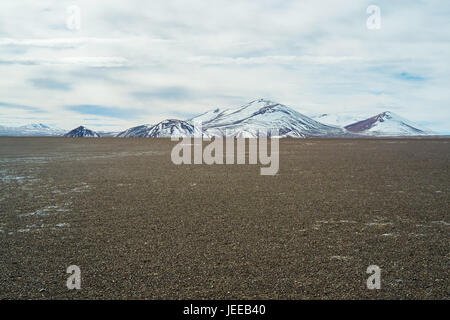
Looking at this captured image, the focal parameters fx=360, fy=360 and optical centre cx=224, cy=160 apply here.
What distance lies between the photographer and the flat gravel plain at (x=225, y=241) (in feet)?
21.5

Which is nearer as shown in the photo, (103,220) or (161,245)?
(161,245)

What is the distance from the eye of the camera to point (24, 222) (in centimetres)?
1107

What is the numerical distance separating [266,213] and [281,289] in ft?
18.7

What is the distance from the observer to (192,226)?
10.5 meters

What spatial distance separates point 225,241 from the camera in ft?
29.8

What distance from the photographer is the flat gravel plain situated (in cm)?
654

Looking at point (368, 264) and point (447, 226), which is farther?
point (447, 226)

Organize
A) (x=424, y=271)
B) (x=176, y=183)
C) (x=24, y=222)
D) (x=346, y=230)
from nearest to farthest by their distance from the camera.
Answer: (x=424, y=271)
(x=346, y=230)
(x=24, y=222)
(x=176, y=183)
